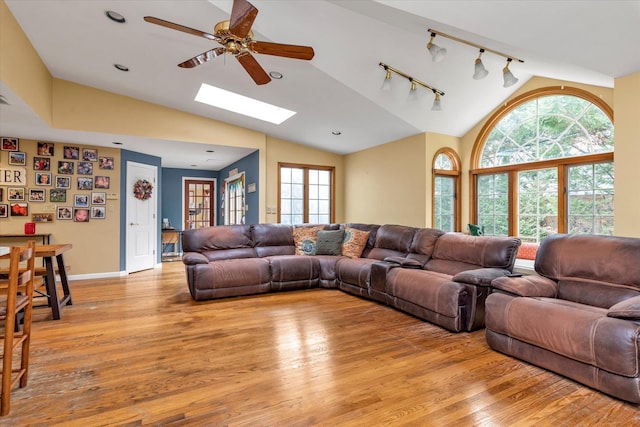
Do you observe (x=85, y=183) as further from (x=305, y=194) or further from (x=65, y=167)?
(x=305, y=194)

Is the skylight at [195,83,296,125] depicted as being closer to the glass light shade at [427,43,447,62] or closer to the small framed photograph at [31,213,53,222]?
the glass light shade at [427,43,447,62]

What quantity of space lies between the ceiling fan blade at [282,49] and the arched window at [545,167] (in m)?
3.60

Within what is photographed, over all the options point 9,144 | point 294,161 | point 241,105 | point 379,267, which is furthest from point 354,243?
point 9,144

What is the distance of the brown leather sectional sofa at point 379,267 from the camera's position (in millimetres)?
3004

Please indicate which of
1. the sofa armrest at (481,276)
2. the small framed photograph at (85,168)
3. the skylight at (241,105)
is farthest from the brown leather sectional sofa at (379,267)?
the small framed photograph at (85,168)

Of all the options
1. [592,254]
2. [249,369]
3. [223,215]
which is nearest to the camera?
[249,369]

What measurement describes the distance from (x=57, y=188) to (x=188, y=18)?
4032mm

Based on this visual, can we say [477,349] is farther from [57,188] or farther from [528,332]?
[57,188]

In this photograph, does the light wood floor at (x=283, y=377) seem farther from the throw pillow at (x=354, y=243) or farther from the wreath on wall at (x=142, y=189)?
the wreath on wall at (x=142, y=189)

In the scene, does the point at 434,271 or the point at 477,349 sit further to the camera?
the point at 434,271

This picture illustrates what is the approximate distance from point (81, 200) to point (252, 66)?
174 inches

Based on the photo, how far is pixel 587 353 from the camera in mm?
1983

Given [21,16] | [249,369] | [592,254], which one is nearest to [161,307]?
[249,369]

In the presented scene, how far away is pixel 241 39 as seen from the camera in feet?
8.00
